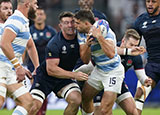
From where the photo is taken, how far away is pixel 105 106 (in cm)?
723

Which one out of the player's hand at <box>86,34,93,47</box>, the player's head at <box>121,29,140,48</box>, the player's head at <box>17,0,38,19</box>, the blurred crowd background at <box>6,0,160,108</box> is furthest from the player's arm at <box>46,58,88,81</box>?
the blurred crowd background at <box>6,0,160,108</box>

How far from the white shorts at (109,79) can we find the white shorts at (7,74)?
4.28ft

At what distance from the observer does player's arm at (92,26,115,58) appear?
6926mm

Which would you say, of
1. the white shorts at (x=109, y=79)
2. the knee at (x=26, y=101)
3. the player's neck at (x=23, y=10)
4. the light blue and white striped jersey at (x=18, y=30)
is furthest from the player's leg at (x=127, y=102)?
the player's neck at (x=23, y=10)

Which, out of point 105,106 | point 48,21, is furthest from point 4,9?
point 48,21

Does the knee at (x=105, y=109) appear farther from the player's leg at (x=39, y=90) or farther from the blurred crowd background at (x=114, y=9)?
the blurred crowd background at (x=114, y=9)

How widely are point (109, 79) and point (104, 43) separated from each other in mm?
705

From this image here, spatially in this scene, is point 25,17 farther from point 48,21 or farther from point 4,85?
point 48,21

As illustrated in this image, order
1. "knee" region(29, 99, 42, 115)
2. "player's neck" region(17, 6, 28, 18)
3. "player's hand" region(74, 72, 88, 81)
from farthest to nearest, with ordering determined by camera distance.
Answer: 1. "knee" region(29, 99, 42, 115)
2. "player's hand" region(74, 72, 88, 81)
3. "player's neck" region(17, 6, 28, 18)

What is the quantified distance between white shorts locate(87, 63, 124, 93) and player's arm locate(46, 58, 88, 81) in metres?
0.27

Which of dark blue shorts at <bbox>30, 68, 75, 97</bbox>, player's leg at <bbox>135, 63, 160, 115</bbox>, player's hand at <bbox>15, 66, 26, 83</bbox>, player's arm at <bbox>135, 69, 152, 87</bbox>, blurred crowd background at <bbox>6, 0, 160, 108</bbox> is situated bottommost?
blurred crowd background at <bbox>6, 0, 160, 108</bbox>

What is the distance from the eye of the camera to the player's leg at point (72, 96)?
752cm

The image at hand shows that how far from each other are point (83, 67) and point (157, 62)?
1556mm

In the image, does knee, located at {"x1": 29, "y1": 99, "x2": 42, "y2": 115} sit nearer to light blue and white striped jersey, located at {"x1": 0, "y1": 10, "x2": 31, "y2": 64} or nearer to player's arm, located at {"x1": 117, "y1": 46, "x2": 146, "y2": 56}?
light blue and white striped jersey, located at {"x1": 0, "y1": 10, "x2": 31, "y2": 64}
